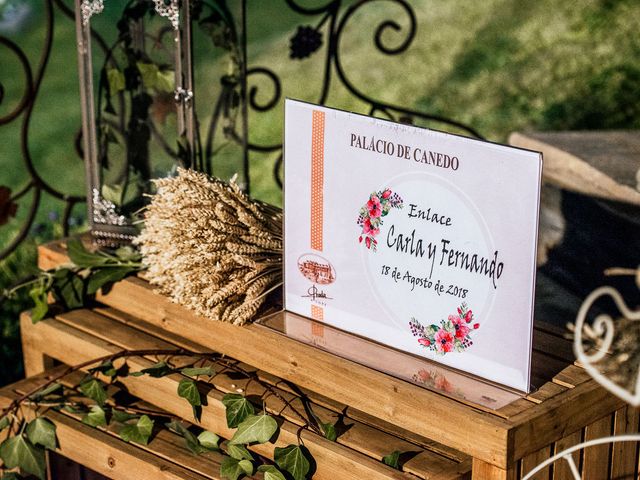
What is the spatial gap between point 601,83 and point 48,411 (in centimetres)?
391

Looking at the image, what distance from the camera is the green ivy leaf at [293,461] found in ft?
6.15

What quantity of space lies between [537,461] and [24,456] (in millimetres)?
1047

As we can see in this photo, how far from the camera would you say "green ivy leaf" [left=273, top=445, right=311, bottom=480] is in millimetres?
1873

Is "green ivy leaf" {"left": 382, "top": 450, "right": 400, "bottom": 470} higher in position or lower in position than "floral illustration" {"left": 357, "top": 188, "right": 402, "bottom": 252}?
lower

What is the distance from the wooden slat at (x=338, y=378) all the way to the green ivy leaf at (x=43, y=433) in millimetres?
304

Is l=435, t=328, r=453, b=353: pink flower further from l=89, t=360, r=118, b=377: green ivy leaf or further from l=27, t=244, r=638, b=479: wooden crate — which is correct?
l=89, t=360, r=118, b=377: green ivy leaf

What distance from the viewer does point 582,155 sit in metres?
3.18

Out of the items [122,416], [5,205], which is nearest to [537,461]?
[122,416]

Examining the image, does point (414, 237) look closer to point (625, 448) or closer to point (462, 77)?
point (625, 448)

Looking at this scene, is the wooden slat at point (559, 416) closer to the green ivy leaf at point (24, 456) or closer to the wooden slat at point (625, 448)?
the wooden slat at point (625, 448)

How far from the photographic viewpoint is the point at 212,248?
2.04 m

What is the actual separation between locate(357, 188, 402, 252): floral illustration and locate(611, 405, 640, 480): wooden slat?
526mm

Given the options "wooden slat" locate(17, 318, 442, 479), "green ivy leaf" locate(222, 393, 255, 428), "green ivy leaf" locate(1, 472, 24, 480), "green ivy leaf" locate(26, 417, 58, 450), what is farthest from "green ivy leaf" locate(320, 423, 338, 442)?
"green ivy leaf" locate(1, 472, 24, 480)

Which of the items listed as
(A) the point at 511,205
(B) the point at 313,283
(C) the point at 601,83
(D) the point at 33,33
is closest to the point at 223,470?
(B) the point at 313,283
